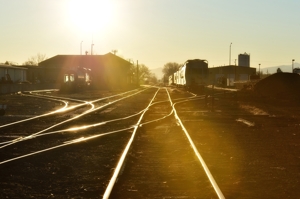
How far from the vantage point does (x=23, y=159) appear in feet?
33.6

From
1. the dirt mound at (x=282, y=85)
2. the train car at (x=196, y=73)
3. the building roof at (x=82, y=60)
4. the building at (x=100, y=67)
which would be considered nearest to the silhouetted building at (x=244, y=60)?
the building at (x=100, y=67)

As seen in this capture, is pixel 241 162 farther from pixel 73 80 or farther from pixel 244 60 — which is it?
pixel 244 60

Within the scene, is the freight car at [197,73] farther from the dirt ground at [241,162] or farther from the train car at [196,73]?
the dirt ground at [241,162]

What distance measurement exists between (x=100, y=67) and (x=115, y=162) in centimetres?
10439

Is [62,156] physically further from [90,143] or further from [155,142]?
[155,142]

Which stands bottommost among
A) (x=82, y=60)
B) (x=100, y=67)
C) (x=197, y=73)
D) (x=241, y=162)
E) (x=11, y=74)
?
(x=241, y=162)

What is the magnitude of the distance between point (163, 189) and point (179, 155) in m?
3.50

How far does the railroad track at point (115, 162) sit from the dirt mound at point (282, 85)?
18187 mm

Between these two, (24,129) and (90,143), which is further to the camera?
(24,129)

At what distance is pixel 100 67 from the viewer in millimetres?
113250

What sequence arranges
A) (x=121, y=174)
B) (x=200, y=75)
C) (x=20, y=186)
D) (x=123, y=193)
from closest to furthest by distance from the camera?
(x=123, y=193) → (x=20, y=186) → (x=121, y=174) → (x=200, y=75)

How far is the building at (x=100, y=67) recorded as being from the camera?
346ft

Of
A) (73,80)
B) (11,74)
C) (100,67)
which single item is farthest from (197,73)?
(100,67)

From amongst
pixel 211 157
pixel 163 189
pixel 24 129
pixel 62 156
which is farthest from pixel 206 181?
pixel 24 129
